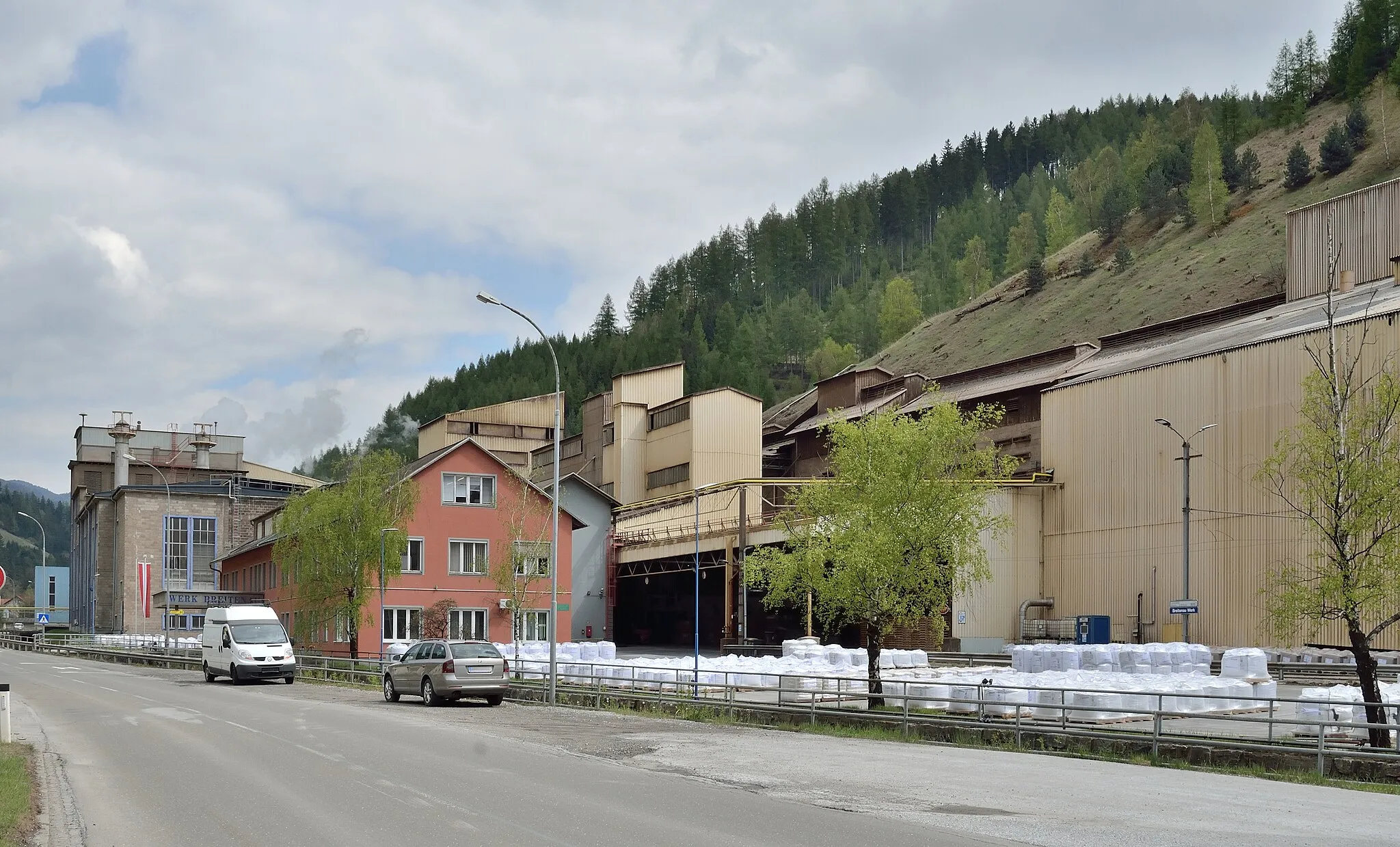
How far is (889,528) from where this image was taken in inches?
1266

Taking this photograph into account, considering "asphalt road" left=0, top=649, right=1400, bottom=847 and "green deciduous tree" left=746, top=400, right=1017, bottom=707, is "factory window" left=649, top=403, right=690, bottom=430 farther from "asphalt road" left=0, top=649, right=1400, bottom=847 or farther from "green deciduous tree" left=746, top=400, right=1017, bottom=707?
"asphalt road" left=0, top=649, right=1400, bottom=847

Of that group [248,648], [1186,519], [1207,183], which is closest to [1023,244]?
[1207,183]

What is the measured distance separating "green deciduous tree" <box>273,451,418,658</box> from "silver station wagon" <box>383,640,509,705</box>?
15.9 m

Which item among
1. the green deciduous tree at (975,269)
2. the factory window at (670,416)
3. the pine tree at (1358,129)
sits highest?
the pine tree at (1358,129)

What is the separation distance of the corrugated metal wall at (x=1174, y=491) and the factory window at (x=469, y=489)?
2725cm

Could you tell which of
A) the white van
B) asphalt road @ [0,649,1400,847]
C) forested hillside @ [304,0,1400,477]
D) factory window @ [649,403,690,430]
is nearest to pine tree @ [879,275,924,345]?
forested hillside @ [304,0,1400,477]

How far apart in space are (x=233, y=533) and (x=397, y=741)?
254 feet

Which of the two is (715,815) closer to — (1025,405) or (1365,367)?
(1365,367)

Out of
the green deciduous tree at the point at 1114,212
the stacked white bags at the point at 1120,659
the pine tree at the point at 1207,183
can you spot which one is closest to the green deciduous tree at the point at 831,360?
the green deciduous tree at the point at 1114,212

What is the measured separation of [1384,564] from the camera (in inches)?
847

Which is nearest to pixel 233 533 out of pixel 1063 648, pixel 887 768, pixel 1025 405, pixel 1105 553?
pixel 1025 405

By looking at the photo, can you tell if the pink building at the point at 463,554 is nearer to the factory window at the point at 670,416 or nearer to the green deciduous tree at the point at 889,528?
the factory window at the point at 670,416

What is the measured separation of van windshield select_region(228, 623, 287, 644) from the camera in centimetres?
4272

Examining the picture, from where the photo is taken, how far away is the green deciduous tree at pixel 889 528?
32.2m
